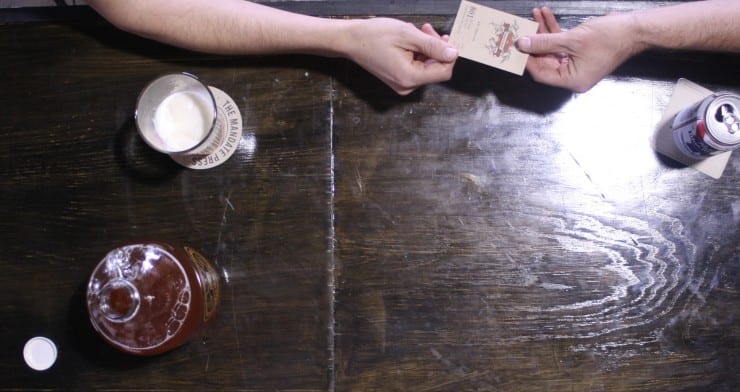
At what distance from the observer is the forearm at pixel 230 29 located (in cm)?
120

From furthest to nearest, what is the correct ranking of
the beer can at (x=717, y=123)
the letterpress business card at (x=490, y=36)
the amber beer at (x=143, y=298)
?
the letterpress business card at (x=490, y=36) < the beer can at (x=717, y=123) < the amber beer at (x=143, y=298)

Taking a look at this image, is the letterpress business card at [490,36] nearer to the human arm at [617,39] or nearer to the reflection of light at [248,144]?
the human arm at [617,39]

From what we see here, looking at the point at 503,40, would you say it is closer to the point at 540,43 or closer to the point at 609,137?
the point at 540,43

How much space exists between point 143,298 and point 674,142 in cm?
119

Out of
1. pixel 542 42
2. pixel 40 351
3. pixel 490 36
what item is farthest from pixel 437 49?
pixel 40 351

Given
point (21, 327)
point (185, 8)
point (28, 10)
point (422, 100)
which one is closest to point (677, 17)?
point (422, 100)

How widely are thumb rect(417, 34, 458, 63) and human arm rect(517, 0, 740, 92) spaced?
160mm

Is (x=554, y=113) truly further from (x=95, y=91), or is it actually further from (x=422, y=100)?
(x=95, y=91)

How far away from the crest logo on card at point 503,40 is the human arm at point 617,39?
2cm

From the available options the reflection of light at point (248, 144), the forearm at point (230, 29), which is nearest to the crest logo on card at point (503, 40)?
the forearm at point (230, 29)

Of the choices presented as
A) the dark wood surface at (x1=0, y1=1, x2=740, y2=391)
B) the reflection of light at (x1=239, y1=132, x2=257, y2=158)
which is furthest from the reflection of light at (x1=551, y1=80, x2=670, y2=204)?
the reflection of light at (x1=239, y1=132, x2=257, y2=158)

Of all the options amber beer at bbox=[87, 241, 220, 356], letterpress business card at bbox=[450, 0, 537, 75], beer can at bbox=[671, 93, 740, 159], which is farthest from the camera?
letterpress business card at bbox=[450, 0, 537, 75]

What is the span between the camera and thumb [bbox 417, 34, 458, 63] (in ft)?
3.80

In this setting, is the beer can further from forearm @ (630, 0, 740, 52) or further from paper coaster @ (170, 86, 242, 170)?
paper coaster @ (170, 86, 242, 170)
